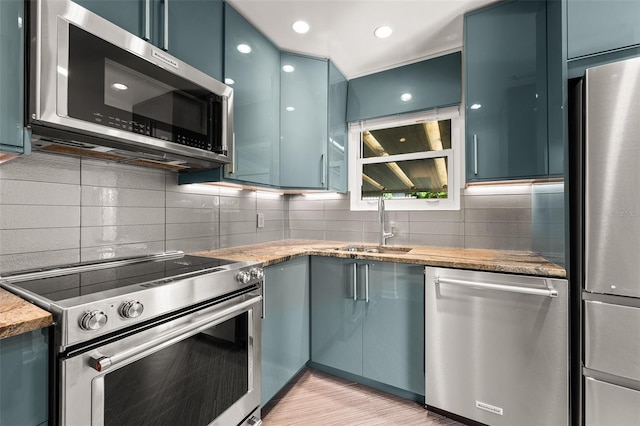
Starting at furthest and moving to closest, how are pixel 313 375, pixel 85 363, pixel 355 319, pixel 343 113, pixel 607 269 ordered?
1. pixel 343 113
2. pixel 313 375
3. pixel 355 319
4. pixel 607 269
5. pixel 85 363

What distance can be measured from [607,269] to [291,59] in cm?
228

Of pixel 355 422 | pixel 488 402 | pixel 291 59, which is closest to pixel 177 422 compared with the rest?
pixel 355 422

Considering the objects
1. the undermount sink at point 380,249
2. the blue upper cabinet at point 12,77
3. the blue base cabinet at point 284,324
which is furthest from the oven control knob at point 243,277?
the undermount sink at point 380,249

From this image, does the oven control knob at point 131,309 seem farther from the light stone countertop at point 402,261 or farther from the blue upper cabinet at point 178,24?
the blue upper cabinet at point 178,24

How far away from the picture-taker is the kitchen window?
7.50 ft

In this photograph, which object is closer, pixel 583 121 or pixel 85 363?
pixel 85 363

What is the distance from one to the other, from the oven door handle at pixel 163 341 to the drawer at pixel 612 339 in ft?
5.10

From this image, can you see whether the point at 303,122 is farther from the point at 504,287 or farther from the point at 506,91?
the point at 504,287

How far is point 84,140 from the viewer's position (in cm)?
110

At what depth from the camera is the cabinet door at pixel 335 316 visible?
1.95m

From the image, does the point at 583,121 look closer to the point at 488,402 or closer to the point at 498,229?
the point at 498,229

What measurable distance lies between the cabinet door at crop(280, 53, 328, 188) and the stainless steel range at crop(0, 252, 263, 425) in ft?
3.25

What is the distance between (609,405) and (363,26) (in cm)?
235

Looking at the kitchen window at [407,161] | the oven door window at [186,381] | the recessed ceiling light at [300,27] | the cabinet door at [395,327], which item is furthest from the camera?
the kitchen window at [407,161]
